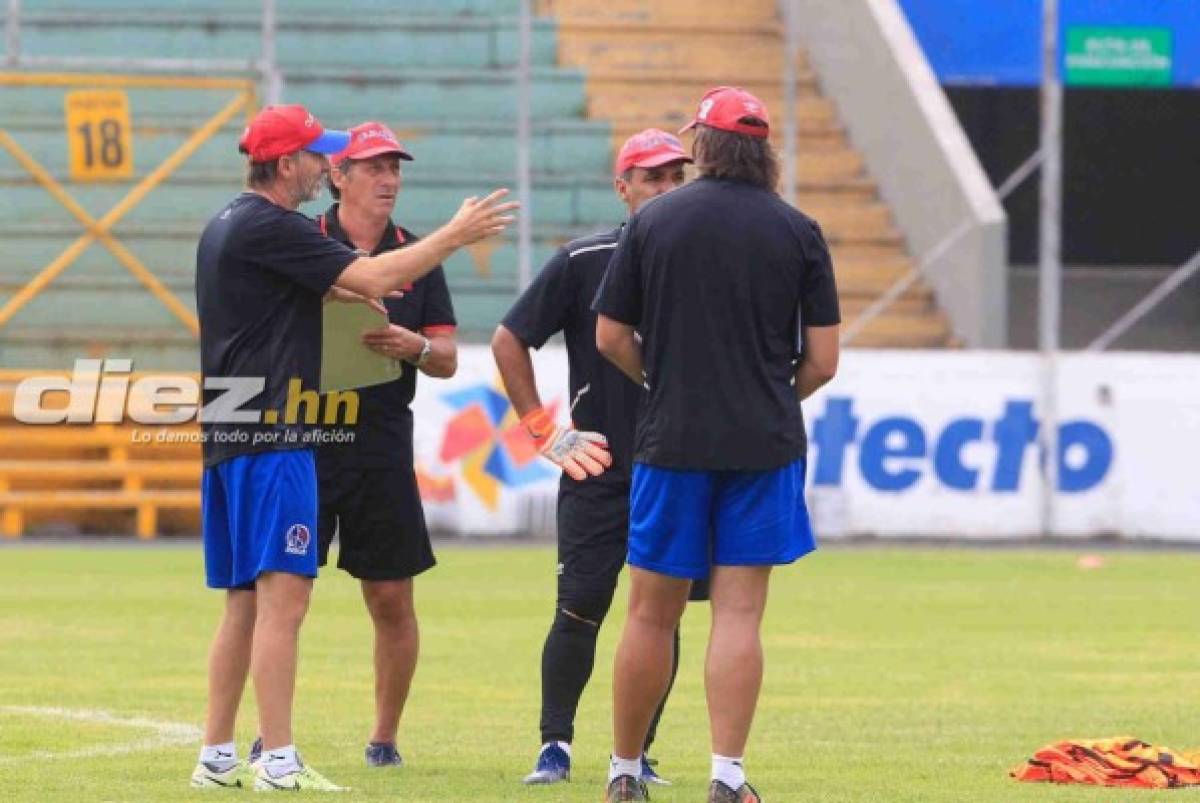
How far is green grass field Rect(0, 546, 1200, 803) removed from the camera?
937 centimetres

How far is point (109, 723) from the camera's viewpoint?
1079cm

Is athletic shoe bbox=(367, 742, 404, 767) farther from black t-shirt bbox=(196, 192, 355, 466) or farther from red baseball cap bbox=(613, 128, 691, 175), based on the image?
red baseball cap bbox=(613, 128, 691, 175)

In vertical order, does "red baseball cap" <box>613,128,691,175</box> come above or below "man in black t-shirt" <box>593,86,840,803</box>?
above

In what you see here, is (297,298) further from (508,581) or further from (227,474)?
(508,581)

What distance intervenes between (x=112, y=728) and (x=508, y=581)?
8.01 meters

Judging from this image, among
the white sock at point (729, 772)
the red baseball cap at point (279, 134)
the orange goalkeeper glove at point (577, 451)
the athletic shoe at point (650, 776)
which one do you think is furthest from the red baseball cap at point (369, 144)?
the white sock at point (729, 772)

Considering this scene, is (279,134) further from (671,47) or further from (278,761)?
(671,47)

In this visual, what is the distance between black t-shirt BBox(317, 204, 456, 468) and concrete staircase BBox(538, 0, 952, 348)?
14827 millimetres

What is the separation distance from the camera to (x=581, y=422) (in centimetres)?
970

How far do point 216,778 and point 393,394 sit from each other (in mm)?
1712

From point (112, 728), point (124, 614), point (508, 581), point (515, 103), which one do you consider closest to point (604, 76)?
point (515, 103)

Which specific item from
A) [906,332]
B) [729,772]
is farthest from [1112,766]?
[906,332]

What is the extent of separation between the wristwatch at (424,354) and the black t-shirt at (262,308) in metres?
0.77

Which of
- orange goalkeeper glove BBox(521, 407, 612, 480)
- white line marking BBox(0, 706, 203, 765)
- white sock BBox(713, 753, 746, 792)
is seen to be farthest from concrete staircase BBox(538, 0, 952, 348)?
white sock BBox(713, 753, 746, 792)
